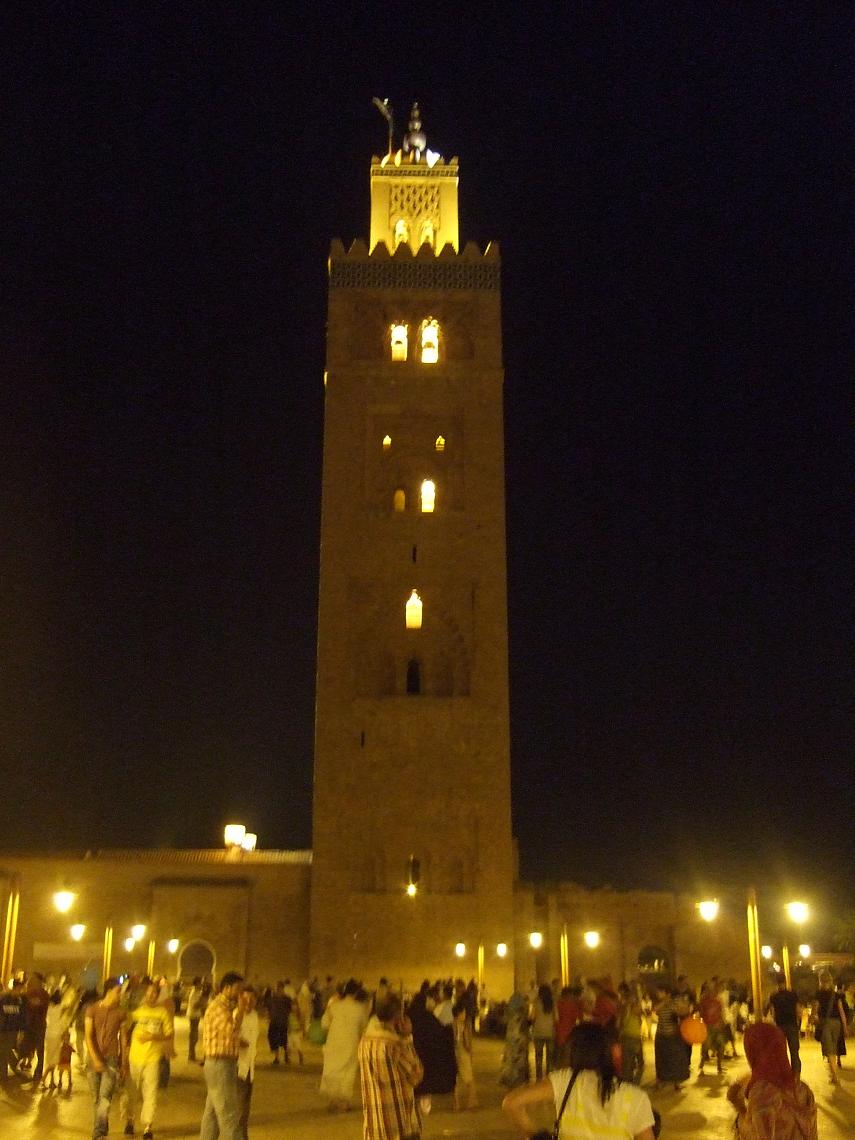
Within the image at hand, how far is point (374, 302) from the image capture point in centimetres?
3600

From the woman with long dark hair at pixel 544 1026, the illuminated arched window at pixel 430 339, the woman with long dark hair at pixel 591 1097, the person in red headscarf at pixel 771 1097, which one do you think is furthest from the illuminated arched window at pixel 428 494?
the woman with long dark hair at pixel 591 1097

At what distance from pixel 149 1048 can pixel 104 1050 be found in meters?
0.42

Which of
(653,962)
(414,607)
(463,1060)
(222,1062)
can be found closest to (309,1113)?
(463,1060)

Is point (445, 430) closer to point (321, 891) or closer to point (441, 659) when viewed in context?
point (441, 659)

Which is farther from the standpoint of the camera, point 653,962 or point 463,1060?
point 653,962

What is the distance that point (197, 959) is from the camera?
3091 centimetres

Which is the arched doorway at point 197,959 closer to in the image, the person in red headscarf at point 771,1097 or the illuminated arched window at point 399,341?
the illuminated arched window at point 399,341

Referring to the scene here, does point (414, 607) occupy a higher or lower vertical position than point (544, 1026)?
higher

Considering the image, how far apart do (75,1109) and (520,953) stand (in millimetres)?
20268

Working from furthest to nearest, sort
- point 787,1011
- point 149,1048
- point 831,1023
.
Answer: point 831,1023 < point 787,1011 < point 149,1048

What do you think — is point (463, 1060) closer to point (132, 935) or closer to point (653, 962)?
point (132, 935)

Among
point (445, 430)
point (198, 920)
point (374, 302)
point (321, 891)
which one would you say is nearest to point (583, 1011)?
point (321, 891)

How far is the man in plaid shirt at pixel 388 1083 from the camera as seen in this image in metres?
7.33

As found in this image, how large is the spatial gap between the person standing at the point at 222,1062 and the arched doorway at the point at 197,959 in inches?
897
